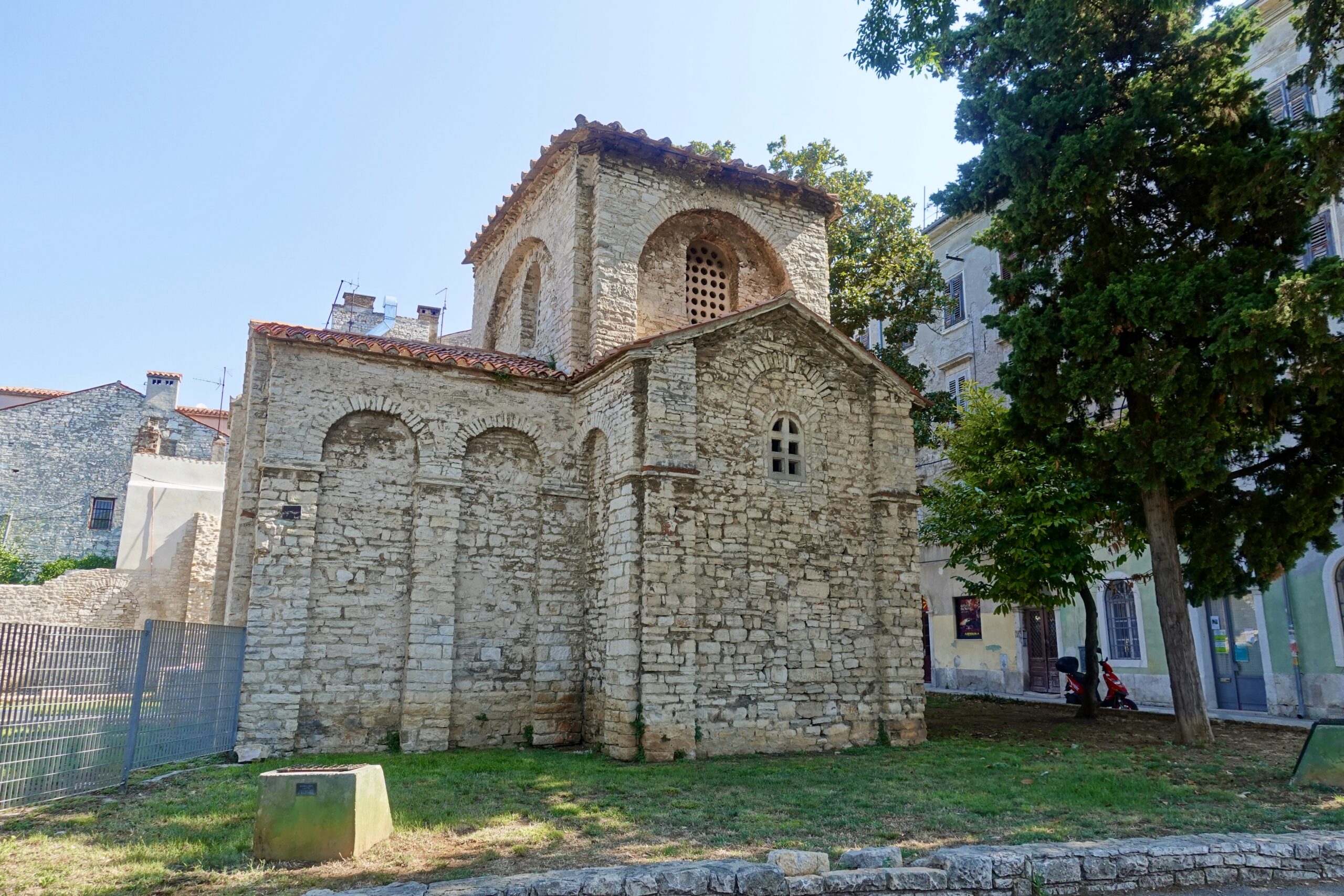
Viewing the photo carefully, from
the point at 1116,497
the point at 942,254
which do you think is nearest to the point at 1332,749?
the point at 1116,497

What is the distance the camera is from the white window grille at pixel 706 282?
48.5 feet

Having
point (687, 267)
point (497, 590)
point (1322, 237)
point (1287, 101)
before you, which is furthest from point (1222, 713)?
point (497, 590)

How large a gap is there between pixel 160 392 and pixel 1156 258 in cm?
3112

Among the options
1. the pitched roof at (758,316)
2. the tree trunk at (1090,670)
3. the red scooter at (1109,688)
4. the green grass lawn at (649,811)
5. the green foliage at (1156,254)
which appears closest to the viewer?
the green grass lawn at (649,811)

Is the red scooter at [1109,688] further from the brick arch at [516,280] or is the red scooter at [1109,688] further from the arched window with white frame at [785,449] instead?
the brick arch at [516,280]

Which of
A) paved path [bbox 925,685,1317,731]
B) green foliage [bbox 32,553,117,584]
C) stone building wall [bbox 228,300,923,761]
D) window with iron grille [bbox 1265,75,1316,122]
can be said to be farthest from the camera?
green foliage [bbox 32,553,117,584]

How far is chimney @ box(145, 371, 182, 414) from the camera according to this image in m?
29.5

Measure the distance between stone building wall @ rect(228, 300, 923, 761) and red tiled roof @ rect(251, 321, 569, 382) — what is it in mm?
142

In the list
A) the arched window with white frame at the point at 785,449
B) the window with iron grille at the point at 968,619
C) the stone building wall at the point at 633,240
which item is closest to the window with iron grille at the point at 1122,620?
the window with iron grille at the point at 968,619

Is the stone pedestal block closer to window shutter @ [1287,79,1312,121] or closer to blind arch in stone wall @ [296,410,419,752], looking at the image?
blind arch in stone wall @ [296,410,419,752]

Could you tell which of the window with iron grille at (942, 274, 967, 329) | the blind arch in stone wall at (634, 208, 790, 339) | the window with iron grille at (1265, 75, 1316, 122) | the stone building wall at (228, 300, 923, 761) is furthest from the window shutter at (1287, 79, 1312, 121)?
the stone building wall at (228, 300, 923, 761)

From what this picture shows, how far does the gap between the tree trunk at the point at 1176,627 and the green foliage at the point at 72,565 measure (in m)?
28.6

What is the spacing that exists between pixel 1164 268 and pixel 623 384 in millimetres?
6900

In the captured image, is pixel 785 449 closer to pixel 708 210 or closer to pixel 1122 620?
pixel 708 210
